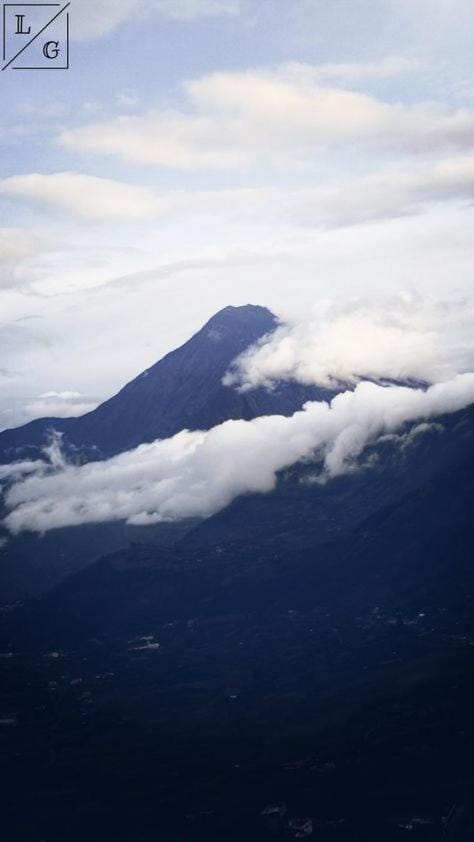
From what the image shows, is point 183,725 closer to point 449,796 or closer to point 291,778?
point 291,778

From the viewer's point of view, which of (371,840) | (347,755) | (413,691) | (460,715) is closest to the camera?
(371,840)

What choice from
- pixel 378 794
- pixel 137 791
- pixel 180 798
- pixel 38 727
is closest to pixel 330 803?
pixel 378 794

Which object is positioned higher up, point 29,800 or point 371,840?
point 371,840

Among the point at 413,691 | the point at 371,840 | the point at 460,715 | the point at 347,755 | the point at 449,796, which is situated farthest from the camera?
the point at 413,691

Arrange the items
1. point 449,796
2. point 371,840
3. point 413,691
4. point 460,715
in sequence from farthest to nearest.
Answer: point 413,691, point 460,715, point 449,796, point 371,840

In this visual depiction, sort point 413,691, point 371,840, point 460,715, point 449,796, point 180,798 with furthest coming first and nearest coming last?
point 413,691, point 460,715, point 180,798, point 449,796, point 371,840

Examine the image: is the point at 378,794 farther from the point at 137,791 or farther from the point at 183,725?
the point at 183,725

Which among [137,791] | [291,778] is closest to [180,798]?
[137,791]

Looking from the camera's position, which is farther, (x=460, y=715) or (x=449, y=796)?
(x=460, y=715)

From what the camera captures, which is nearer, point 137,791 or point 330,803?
point 330,803
